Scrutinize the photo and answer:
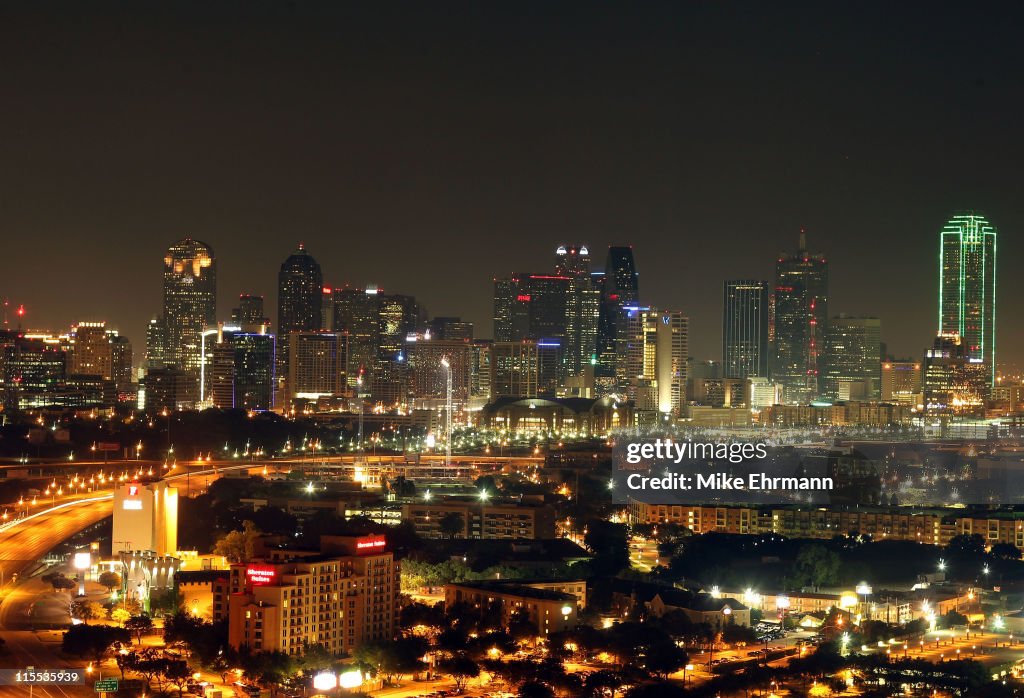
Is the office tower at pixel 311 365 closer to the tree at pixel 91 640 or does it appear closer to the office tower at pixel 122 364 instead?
the office tower at pixel 122 364

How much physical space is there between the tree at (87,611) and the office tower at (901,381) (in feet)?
219

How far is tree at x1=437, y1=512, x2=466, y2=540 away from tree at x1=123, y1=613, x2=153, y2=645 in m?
10.2

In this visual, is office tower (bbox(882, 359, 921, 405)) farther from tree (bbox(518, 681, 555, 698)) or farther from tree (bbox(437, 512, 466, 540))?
tree (bbox(518, 681, 555, 698))

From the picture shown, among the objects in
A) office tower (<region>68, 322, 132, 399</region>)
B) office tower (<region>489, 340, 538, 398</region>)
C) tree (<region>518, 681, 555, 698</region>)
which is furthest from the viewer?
office tower (<region>489, 340, 538, 398</region>)

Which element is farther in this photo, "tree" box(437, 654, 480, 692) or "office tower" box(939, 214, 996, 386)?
"office tower" box(939, 214, 996, 386)

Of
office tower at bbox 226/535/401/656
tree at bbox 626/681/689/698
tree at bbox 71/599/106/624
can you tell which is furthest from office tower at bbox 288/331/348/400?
tree at bbox 626/681/689/698

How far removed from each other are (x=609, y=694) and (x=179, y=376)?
48748mm

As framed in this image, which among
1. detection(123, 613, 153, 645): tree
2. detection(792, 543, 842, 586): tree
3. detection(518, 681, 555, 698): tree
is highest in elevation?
detection(123, 613, 153, 645): tree

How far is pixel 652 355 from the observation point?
257 ft

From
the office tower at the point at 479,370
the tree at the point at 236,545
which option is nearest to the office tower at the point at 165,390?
the office tower at the point at 479,370

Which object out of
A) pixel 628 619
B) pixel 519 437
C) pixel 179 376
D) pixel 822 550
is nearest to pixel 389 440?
pixel 519 437

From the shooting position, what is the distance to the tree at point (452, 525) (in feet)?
90.9

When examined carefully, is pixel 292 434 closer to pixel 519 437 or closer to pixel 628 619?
pixel 519 437

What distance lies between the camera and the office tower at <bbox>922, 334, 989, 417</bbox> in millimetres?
A: 78625
